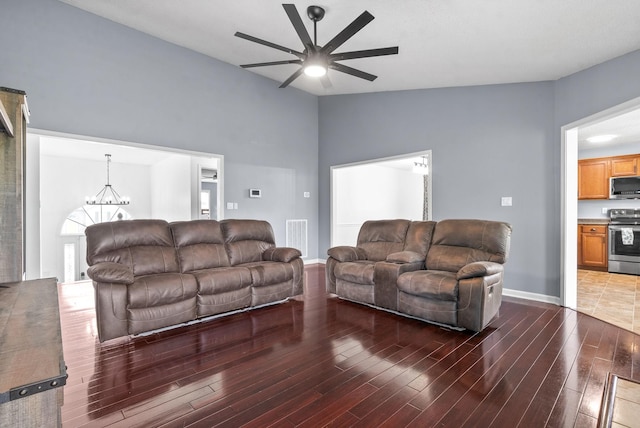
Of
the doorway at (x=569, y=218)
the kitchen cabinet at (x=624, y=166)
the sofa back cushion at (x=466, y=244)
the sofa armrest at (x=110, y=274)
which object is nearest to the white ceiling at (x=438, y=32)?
the doorway at (x=569, y=218)

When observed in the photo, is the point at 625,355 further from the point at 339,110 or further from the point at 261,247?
the point at 339,110

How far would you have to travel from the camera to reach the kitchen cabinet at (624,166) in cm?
594

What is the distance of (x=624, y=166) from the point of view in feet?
19.8

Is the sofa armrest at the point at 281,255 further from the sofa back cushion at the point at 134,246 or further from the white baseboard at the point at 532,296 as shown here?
the white baseboard at the point at 532,296

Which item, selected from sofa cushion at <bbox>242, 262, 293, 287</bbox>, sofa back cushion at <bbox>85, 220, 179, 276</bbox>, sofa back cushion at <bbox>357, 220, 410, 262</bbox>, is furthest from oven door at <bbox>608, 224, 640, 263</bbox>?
sofa back cushion at <bbox>85, 220, 179, 276</bbox>

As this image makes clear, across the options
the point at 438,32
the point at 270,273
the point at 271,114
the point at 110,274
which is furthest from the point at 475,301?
the point at 271,114

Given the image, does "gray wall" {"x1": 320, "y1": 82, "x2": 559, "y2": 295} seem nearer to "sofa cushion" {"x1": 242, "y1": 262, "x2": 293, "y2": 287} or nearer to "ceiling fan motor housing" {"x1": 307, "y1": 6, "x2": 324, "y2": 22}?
"ceiling fan motor housing" {"x1": 307, "y1": 6, "x2": 324, "y2": 22}

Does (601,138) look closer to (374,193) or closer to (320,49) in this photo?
(374,193)

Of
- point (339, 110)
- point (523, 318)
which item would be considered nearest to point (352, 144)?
point (339, 110)

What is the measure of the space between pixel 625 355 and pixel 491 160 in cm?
269

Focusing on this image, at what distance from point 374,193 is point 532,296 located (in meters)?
4.80

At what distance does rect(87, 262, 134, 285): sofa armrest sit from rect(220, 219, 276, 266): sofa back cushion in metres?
1.31

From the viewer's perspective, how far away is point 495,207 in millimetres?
4453

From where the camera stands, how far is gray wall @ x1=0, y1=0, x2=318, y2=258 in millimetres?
3770
